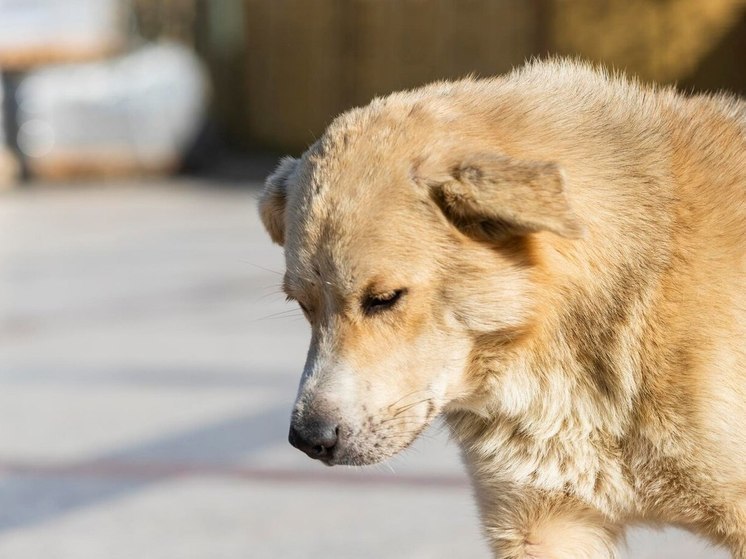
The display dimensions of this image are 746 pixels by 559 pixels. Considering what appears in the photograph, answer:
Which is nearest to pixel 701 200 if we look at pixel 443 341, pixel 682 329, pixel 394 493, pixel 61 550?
pixel 682 329

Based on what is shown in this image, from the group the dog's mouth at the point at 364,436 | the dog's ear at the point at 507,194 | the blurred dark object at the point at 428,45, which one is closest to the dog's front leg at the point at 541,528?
the dog's mouth at the point at 364,436

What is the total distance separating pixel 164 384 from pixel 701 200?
4.47 metres

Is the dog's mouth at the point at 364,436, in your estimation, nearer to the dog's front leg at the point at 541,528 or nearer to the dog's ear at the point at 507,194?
the dog's front leg at the point at 541,528

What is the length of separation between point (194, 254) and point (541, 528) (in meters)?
8.74

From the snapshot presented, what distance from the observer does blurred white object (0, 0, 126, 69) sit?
2003 centimetres

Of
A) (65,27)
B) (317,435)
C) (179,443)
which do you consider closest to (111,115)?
(65,27)

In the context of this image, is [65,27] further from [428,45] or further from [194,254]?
[194,254]

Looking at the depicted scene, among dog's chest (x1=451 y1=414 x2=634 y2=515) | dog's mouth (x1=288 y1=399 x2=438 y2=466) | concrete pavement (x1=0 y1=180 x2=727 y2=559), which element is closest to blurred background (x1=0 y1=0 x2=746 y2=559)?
concrete pavement (x1=0 y1=180 x2=727 y2=559)

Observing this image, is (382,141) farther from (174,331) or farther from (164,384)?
(174,331)

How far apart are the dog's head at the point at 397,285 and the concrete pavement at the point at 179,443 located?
2.02ft

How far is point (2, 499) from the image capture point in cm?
580

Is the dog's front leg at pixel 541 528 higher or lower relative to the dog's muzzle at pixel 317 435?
lower

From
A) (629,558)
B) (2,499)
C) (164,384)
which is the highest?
(629,558)

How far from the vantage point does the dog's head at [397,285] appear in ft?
12.0
